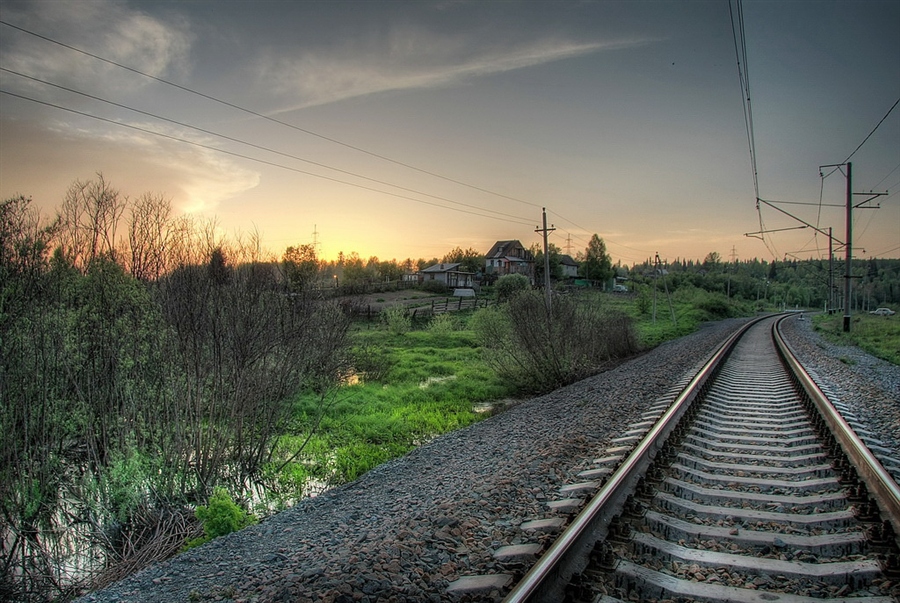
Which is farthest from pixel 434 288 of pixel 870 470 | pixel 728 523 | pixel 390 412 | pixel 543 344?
pixel 728 523

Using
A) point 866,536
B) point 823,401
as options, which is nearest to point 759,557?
point 866,536

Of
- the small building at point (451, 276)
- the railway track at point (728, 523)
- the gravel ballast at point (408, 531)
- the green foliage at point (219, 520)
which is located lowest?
the green foliage at point (219, 520)

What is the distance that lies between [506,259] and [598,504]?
316ft

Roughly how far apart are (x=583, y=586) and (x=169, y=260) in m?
9.00

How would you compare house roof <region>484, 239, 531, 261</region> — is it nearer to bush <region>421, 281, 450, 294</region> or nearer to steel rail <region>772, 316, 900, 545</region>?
bush <region>421, 281, 450, 294</region>

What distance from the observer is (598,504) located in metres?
3.97

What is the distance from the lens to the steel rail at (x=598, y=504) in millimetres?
2947

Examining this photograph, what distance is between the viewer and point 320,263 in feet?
44.1

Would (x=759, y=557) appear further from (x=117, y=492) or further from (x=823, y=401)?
(x=117, y=492)

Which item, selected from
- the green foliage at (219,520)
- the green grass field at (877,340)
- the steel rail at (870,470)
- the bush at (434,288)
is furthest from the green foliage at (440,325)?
the bush at (434,288)

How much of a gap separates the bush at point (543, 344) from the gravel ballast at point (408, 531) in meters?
7.71

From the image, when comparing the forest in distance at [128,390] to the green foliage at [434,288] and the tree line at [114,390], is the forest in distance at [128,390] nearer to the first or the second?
the tree line at [114,390]

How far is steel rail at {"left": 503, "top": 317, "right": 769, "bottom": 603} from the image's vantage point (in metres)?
2.95

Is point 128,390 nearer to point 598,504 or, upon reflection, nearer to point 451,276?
point 598,504
